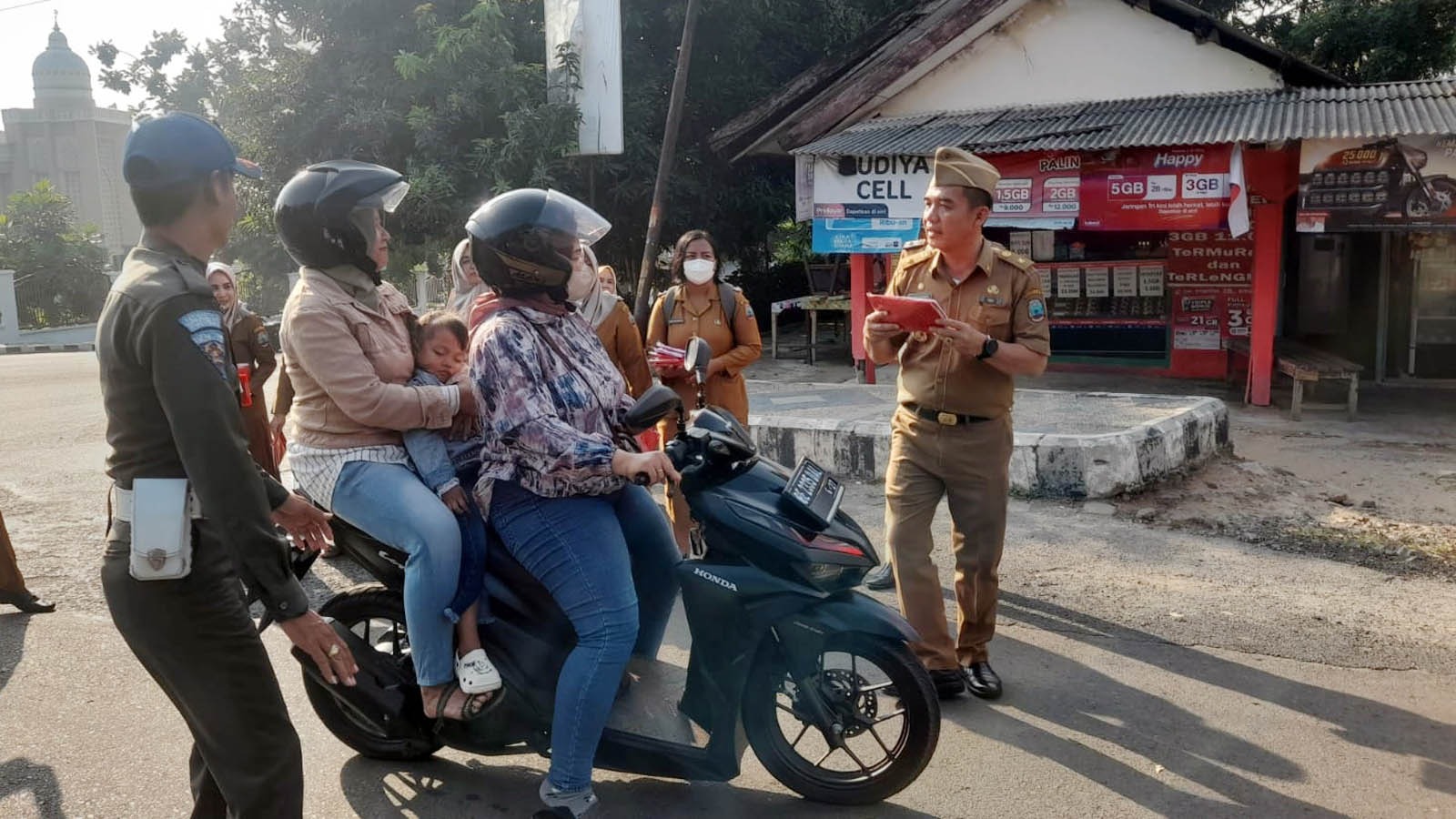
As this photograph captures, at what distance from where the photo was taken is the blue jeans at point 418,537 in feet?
9.56

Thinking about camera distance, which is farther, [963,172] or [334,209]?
[963,172]

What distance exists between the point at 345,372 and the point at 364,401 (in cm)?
10

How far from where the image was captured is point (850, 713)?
10.2 feet

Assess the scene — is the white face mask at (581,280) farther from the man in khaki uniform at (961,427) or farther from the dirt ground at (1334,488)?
the dirt ground at (1334,488)

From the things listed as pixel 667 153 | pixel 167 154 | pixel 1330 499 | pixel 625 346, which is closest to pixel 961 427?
pixel 625 346

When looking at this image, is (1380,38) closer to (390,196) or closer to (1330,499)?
(1330,499)

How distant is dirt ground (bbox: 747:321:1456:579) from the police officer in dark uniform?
16.7ft

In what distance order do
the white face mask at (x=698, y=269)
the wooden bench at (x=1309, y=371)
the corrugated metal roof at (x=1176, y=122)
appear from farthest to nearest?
the wooden bench at (x=1309, y=371)
the corrugated metal roof at (x=1176, y=122)
the white face mask at (x=698, y=269)

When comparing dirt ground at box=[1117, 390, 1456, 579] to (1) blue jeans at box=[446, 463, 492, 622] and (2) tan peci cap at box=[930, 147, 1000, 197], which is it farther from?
(1) blue jeans at box=[446, 463, 492, 622]

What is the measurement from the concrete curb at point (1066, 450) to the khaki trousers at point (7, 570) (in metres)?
4.33

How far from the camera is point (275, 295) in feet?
82.7

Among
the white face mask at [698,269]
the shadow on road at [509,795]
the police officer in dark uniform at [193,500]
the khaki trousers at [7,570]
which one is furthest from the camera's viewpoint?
the white face mask at [698,269]

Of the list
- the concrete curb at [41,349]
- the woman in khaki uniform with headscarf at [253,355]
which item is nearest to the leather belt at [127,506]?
the woman in khaki uniform with headscarf at [253,355]

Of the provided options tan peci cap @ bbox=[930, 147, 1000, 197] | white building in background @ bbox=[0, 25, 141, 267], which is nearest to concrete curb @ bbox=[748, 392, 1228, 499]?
tan peci cap @ bbox=[930, 147, 1000, 197]
